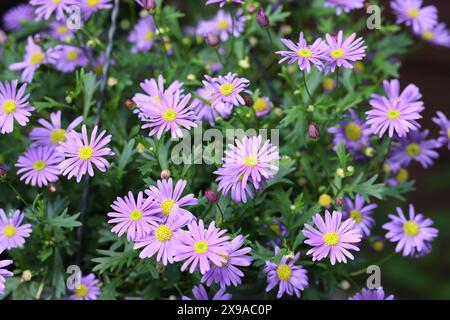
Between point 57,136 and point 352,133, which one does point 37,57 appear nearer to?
point 57,136

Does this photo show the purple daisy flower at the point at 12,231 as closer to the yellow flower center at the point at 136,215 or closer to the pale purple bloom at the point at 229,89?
the yellow flower center at the point at 136,215

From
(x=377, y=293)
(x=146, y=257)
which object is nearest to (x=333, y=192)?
(x=377, y=293)

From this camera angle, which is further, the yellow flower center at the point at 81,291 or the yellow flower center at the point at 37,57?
the yellow flower center at the point at 37,57

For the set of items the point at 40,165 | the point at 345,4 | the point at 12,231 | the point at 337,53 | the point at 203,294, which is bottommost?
the point at 203,294

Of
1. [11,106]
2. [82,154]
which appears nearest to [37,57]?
[11,106]

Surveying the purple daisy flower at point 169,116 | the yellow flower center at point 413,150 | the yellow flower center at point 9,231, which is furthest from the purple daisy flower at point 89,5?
the yellow flower center at point 413,150
